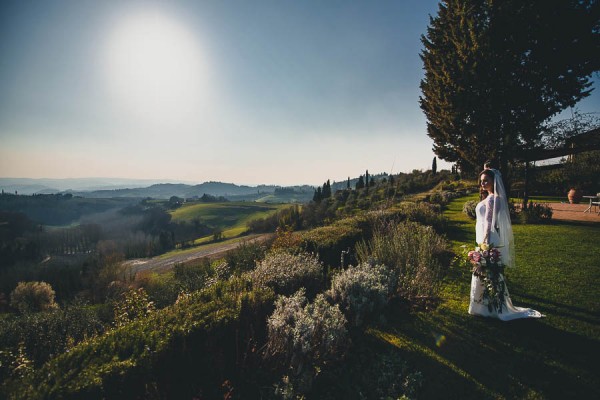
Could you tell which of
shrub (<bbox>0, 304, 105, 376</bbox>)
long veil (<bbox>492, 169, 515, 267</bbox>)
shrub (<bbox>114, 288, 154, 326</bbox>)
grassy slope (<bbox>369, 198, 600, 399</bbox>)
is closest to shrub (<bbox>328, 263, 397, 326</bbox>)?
grassy slope (<bbox>369, 198, 600, 399</bbox>)

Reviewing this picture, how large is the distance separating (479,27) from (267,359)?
1781 cm

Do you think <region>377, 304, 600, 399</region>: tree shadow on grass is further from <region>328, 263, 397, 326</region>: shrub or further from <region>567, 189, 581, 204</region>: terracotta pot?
<region>567, 189, 581, 204</region>: terracotta pot

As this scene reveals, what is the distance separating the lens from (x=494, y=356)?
4.21 metres

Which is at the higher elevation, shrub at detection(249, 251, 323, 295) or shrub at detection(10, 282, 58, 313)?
shrub at detection(249, 251, 323, 295)

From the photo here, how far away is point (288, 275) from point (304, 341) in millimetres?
2310

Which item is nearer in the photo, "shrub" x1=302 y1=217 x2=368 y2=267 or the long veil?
the long veil

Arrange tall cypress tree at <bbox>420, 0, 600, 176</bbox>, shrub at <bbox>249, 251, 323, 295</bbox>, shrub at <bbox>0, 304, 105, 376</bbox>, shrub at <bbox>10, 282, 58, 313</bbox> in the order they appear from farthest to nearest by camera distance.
→ shrub at <bbox>10, 282, 58, 313</bbox> < tall cypress tree at <bbox>420, 0, 600, 176</bbox> < shrub at <bbox>0, 304, 105, 376</bbox> < shrub at <bbox>249, 251, 323, 295</bbox>

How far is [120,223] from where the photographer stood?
121000 mm

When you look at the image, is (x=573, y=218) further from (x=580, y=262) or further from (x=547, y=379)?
(x=547, y=379)

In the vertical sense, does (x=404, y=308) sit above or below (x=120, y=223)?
above

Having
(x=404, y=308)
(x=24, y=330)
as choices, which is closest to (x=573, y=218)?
(x=404, y=308)

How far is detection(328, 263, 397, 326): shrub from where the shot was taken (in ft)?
16.9

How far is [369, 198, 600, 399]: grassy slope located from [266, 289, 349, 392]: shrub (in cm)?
123

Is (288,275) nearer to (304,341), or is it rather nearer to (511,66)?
(304,341)
